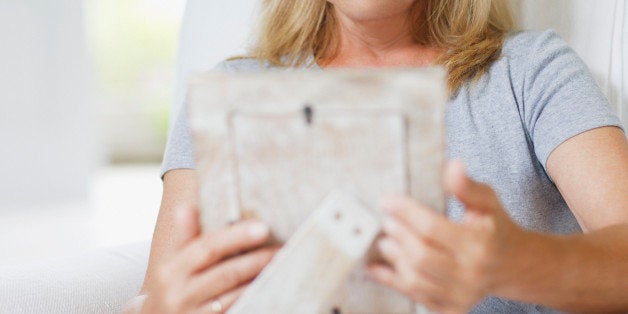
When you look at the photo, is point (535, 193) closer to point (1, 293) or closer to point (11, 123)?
point (1, 293)

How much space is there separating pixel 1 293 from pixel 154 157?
4558mm

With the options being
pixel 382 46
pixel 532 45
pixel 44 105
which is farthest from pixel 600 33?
pixel 44 105

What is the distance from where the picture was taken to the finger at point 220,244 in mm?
594

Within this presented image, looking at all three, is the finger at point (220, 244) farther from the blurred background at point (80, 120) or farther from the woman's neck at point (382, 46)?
the blurred background at point (80, 120)

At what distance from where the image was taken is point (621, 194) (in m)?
0.79

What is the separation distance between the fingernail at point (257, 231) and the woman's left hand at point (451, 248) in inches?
3.4

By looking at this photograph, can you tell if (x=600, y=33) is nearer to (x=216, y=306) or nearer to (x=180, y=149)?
(x=180, y=149)

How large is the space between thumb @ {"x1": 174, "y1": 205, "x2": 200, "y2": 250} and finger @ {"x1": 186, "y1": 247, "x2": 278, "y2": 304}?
0.10ft

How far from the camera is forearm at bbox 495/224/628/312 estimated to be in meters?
0.61

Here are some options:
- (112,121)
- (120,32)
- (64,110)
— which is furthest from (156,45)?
(64,110)

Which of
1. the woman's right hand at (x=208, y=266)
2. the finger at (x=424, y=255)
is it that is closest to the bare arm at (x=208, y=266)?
the woman's right hand at (x=208, y=266)

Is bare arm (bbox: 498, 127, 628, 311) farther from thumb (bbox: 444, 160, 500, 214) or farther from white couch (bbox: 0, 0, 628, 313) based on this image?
white couch (bbox: 0, 0, 628, 313)

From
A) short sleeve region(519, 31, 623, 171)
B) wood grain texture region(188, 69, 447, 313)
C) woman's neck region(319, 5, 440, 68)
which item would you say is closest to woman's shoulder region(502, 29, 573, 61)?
short sleeve region(519, 31, 623, 171)

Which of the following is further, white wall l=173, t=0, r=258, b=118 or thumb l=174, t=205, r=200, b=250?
white wall l=173, t=0, r=258, b=118
